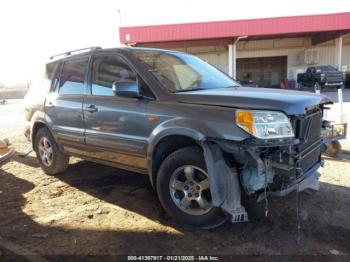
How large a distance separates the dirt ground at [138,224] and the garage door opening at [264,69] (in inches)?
1212

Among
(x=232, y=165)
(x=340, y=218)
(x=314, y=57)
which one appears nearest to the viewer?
(x=232, y=165)

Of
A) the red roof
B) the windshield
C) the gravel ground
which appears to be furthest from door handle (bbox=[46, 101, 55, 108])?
the red roof

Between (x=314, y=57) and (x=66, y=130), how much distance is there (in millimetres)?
33128

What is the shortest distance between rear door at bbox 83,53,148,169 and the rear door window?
0.25 meters

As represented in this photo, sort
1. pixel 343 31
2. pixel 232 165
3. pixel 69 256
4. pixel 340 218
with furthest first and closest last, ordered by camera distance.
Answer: pixel 343 31, pixel 340 218, pixel 232 165, pixel 69 256

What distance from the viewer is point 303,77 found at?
2870 cm

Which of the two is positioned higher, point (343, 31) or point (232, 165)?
point (343, 31)

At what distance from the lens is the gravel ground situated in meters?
3.55

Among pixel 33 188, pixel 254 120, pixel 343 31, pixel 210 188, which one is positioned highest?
pixel 343 31

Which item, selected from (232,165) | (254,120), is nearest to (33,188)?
(232,165)

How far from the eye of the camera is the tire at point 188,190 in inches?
151

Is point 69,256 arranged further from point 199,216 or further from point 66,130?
point 66,130

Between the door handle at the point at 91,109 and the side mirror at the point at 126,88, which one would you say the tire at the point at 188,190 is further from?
the door handle at the point at 91,109

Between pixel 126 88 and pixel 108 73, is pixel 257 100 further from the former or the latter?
pixel 108 73
